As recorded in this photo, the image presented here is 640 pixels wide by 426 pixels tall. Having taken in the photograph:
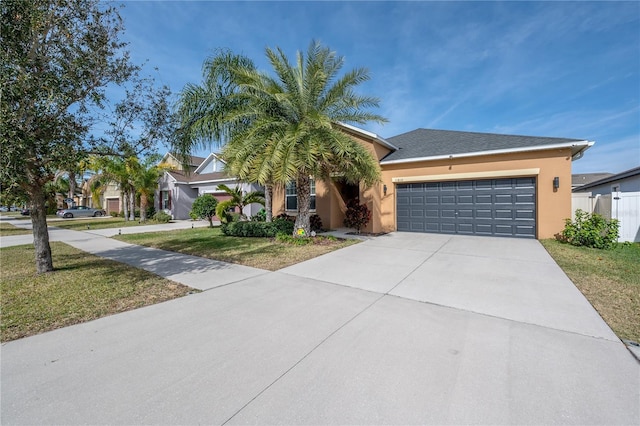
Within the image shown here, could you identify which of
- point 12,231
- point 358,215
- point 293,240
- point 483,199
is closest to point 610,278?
point 483,199

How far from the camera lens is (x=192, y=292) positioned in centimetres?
517

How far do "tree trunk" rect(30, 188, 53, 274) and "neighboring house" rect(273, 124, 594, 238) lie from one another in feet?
32.1

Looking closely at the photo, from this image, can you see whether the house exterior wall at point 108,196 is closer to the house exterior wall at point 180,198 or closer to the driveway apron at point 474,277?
the house exterior wall at point 180,198

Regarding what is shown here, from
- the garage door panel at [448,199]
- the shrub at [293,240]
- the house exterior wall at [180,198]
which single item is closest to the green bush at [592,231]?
the garage door panel at [448,199]

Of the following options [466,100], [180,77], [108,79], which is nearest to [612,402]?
[108,79]

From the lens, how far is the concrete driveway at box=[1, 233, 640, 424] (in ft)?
7.39

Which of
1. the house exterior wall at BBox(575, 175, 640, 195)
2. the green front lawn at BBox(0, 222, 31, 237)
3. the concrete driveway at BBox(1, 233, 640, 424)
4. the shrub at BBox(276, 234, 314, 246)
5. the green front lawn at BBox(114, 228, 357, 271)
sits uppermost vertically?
the house exterior wall at BBox(575, 175, 640, 195)

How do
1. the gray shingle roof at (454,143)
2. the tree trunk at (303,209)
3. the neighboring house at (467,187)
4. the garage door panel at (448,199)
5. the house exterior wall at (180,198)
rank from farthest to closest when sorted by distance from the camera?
the house exterior wall at (180,198) < the garage door panel at (448,199) < the tree trunk at (303,209) < the gray shingle roof at (454,143) < the neighboring house at (467,187)

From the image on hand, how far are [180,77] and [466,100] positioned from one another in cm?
1460

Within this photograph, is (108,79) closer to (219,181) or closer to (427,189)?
(427,189)

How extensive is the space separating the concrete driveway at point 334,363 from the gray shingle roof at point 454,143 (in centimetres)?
796

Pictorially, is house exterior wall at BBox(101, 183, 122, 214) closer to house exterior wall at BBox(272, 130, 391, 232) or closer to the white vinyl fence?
house exterior wall at BBox(272, 130, 391, 232)

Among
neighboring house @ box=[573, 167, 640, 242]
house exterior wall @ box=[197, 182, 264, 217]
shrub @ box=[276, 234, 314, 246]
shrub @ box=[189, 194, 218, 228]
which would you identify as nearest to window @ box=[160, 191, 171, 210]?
house exterior wall @ box=[197, 182, 264, 217]

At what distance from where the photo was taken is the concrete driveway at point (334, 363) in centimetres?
225
